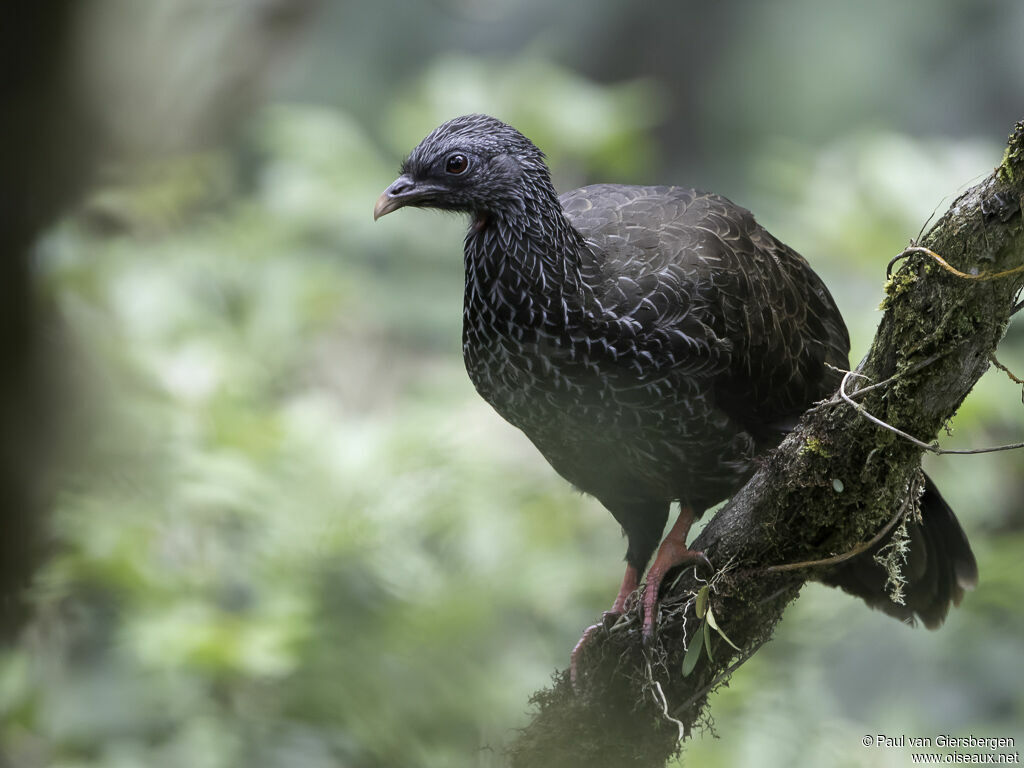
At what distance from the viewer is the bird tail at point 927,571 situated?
384 cm

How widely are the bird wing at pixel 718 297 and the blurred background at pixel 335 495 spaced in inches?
63.4

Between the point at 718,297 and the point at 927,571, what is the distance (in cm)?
137

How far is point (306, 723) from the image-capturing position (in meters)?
5.39

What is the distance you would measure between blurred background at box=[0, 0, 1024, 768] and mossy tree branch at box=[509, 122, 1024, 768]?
0.54 metres

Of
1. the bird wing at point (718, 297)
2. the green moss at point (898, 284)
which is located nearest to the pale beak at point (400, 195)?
the bird wing at point (718, 297)

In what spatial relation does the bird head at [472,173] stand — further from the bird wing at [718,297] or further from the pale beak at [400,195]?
the bird wing at [718,297]

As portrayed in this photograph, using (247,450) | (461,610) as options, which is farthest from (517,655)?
(247,450)

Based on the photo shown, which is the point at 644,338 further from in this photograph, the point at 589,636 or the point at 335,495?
the point at 335,495

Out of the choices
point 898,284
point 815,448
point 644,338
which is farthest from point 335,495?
point 898,284

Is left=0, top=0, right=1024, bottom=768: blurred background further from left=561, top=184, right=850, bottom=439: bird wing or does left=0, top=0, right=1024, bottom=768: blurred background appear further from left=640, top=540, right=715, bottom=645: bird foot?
left=561, top=184, right=850, bottom=439: bird wing

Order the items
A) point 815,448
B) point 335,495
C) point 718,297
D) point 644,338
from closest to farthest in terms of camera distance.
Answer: point 815,448 → point 644,338 → point 718,297 → point 335,495

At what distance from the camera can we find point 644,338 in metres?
3.50

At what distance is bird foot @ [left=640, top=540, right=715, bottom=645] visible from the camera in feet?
11.7

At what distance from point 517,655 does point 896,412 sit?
132 inches
